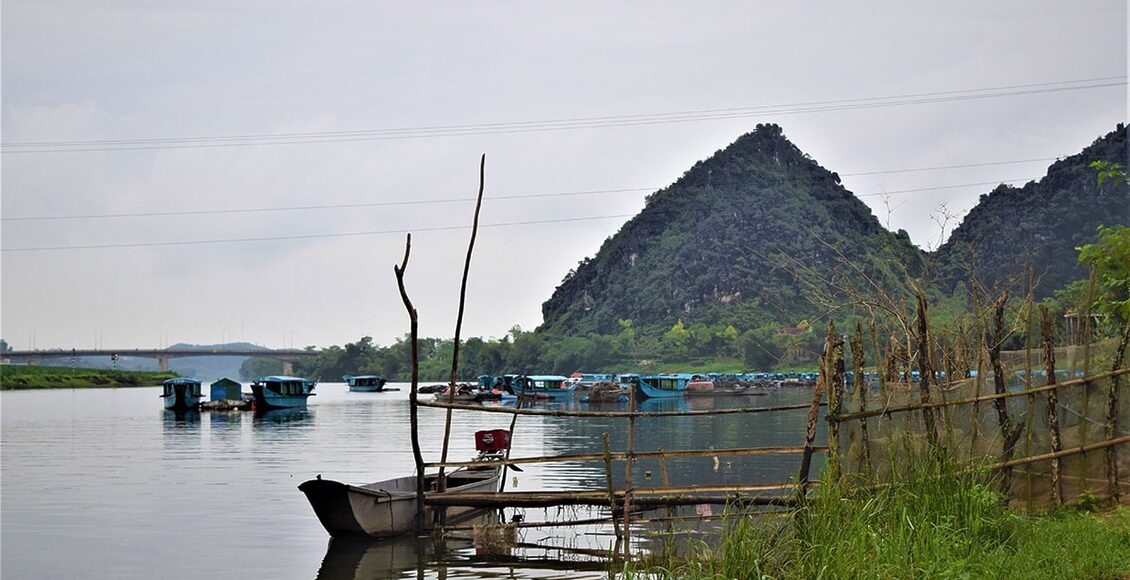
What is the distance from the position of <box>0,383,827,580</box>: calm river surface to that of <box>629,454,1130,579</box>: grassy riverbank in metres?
4.88

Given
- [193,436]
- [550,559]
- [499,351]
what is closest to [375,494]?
[550,559]

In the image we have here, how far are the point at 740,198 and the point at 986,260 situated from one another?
59.9 metres

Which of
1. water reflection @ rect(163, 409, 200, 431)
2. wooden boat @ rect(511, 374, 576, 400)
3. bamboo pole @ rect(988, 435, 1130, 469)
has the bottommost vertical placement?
water reflection @ rect(163, 409, 200, 431)

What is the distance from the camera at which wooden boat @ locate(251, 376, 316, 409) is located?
60312 mm

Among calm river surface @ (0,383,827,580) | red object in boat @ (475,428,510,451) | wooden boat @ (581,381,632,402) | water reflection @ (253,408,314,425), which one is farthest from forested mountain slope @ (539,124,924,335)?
red object in boat @ (475,428,510,451)

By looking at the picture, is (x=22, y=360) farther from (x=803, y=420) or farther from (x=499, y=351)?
(x=803, y=420)

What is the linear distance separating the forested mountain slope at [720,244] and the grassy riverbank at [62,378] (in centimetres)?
4546

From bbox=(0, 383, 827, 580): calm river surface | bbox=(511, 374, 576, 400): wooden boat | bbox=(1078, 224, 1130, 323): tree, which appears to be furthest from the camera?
bbox=(511, 374, 576, 400): wooden boat

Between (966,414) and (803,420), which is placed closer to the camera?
(966,414)

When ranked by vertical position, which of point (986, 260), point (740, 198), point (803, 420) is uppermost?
point (740, 198)

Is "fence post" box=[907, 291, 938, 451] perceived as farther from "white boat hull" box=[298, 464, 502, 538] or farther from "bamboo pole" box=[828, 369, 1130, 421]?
"white boat hull" box=[298, 464, 502, 538]

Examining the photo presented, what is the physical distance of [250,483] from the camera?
25.2 metres

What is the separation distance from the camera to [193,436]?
42188 mm

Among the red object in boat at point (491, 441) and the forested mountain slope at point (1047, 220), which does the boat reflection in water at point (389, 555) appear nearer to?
the red object in boat at point (491, 441)
